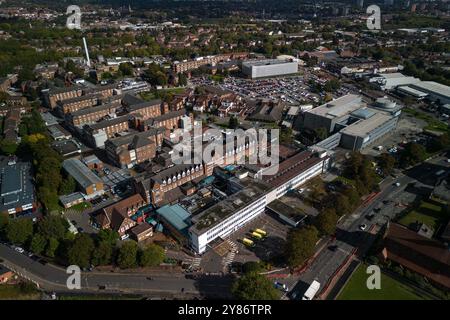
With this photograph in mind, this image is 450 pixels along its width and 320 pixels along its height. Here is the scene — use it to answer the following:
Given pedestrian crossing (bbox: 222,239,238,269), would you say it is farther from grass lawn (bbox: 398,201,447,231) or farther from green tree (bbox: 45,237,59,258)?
grass lawn (bbox: 398,201,447,231)

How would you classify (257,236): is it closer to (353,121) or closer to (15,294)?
(15,294)

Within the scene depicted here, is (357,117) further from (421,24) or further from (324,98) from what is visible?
(421,24)

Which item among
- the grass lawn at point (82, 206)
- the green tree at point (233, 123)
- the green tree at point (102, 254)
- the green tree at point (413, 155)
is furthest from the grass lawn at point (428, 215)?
the grass lawn at point (82, 206)

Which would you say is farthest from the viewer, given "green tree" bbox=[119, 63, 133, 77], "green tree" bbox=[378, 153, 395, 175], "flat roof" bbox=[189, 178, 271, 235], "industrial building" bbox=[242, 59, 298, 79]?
"industrial building" bbox=[242, 59, 298, 79]

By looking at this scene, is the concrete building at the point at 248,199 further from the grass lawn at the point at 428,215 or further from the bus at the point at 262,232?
the grass lawn at the point at 428,215

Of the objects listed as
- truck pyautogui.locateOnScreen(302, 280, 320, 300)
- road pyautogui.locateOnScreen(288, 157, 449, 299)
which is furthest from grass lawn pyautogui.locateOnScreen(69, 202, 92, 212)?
truck pyautogui.locateOnScreen(302, 280, 320, 300)
